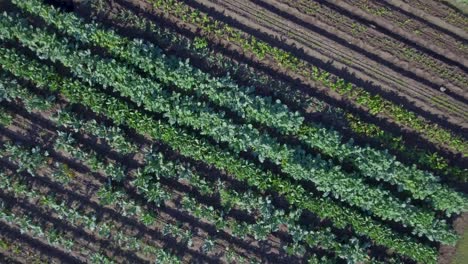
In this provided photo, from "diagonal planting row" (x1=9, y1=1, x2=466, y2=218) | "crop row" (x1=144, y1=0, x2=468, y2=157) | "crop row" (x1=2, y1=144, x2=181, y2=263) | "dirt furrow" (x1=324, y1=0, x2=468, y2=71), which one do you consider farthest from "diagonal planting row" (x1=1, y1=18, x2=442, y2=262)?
"dirt furrow" (x1=324, y1=0, x2=468, y2=71)

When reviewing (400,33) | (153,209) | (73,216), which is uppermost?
(400,33)

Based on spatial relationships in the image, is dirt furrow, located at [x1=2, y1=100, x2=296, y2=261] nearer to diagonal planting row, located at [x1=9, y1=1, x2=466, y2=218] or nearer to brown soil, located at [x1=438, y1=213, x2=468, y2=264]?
diagonal planting row, located at [x1=9, y1=1, x2=466, y2=218]

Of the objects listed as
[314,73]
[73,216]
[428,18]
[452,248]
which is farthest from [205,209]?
[428,18]

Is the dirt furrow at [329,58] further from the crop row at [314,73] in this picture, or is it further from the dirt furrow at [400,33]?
the dirt furrow at [400,33]

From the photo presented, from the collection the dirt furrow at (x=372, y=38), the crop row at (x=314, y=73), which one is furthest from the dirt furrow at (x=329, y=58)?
the dirt furrow at (x=372, y=38)

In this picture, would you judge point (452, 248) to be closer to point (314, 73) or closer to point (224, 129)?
point (314, 73)

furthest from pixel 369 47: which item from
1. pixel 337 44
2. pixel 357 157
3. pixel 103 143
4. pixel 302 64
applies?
pixel 103 143
